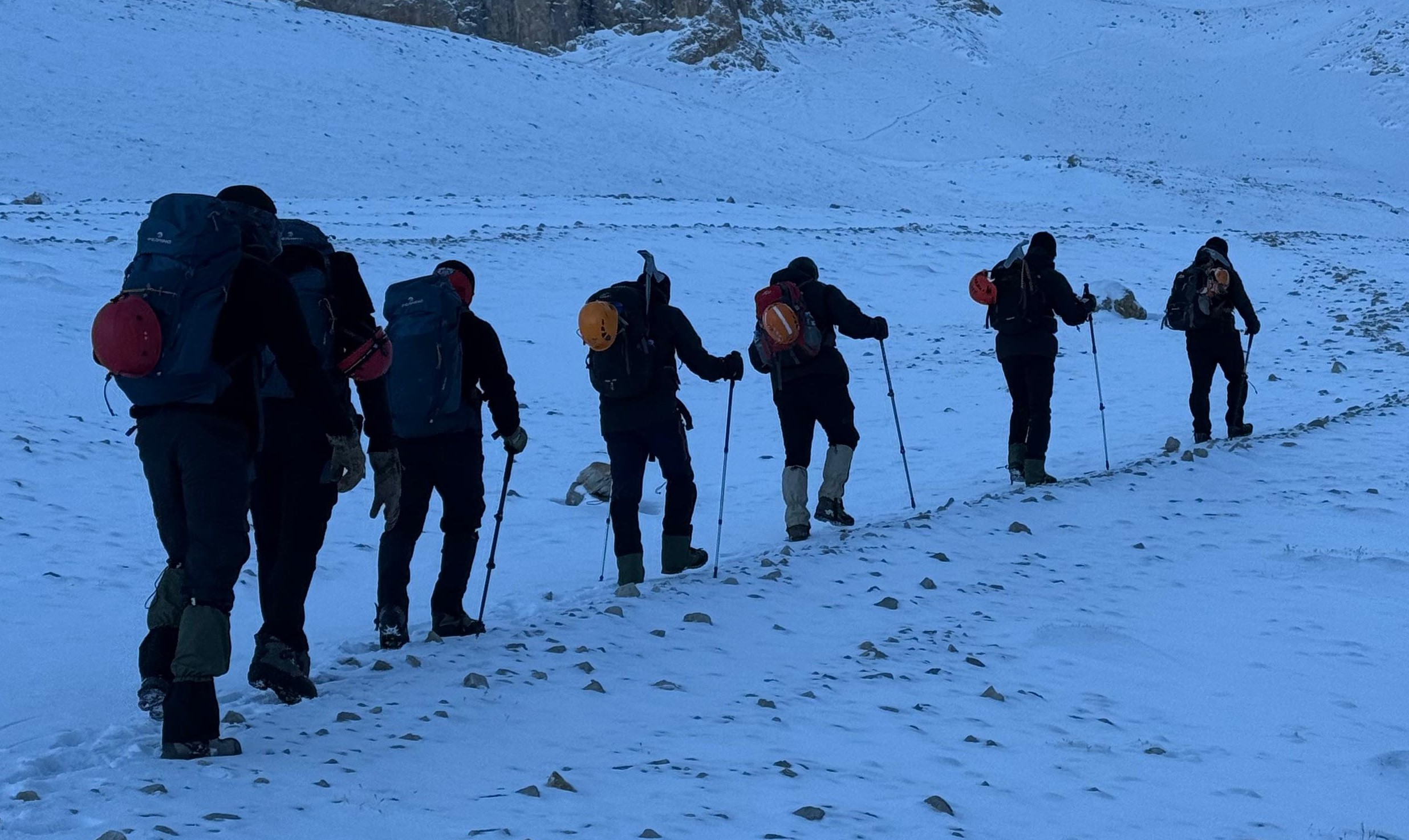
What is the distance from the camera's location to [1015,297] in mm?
10594

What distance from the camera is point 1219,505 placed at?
9.72m

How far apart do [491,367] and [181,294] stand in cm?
239

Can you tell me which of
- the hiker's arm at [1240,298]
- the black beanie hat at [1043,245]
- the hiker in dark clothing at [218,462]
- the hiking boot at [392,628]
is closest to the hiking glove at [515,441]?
the hiking boot at [392,628]

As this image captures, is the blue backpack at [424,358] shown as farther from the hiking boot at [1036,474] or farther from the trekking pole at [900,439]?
the hiking boot at [1036,474]

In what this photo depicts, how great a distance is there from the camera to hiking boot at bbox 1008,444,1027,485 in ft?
36.1

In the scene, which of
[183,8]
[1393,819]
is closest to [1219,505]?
[1393,819]

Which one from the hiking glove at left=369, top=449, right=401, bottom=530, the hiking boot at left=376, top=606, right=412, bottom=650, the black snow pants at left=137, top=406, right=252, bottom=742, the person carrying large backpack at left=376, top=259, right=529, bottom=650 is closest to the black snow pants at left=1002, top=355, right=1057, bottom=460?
the person carrying large backpack at left=376, top=259, right=529, bottom=650

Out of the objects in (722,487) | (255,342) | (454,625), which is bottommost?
(454,625)

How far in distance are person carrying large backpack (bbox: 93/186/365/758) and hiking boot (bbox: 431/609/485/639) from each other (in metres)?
2.02

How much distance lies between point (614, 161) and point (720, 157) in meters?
4.81

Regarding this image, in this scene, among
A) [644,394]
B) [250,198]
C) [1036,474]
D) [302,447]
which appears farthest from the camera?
[1036,474]

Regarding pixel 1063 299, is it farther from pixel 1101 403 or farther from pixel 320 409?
pixel 320 409

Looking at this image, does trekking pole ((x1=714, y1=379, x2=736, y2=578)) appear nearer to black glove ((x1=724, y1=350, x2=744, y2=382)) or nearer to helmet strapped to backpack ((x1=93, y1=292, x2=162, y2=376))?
black glove ((x1=724, y1=350, x2=744, y2=382))

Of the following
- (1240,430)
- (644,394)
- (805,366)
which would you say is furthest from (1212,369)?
(644,394)
